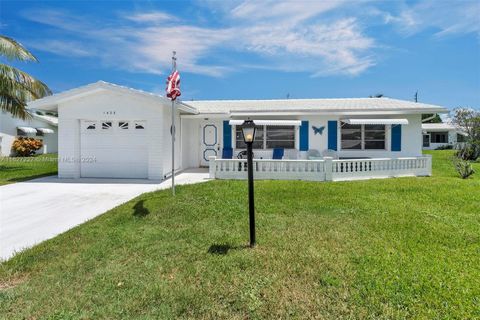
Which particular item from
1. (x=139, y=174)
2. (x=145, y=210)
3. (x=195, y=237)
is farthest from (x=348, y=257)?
(x=139, y=174)

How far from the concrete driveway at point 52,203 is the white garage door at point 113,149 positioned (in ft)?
2.34

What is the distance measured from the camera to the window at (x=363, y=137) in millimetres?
14352

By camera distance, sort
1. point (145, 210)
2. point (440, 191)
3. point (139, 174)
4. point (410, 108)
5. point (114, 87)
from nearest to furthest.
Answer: point (145, 210) → point (440, 191) → point (114, 87) → point (139, 174) → point (410, 108)

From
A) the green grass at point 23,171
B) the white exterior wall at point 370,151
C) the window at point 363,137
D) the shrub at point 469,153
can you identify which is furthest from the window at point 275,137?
the shrub at point 469,153

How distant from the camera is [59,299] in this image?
325 centimetres

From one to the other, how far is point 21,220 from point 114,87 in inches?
256

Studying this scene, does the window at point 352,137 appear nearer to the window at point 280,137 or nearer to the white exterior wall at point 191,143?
the window at point 280,137

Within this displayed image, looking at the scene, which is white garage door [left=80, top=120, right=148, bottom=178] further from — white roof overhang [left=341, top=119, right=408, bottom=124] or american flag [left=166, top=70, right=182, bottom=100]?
white roof overhang [left=341, top=119, right=408, bottom=124]

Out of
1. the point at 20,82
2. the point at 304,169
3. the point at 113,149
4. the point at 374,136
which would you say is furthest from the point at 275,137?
the point at 20,82

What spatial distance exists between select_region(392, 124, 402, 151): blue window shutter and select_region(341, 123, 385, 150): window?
49 cm

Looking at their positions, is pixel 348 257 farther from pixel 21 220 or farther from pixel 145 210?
pixel 21 220

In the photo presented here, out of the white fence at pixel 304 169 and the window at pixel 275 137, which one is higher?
the window at pixel 275 137

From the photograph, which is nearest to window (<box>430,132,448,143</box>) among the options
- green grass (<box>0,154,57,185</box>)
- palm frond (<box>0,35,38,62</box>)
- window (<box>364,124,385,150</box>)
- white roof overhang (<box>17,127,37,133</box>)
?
window (<box>364,124,385,150</box>)

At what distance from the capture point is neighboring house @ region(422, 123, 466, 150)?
39.6m
